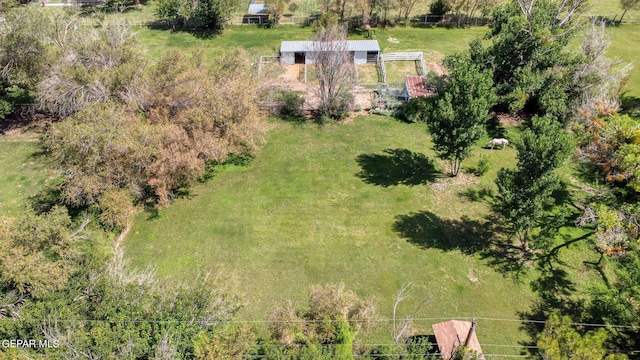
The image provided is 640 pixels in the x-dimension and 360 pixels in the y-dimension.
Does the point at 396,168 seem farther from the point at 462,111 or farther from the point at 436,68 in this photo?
the point at 436,68

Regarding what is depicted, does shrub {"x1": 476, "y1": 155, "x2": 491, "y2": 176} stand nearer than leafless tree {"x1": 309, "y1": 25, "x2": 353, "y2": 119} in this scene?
Yes

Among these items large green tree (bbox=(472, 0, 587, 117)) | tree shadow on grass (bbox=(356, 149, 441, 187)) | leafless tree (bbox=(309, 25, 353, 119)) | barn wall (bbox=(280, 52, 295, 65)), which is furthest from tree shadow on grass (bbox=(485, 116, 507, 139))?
barn wall (bbox=(280, 52, 295, 65))

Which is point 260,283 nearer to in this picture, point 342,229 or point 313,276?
point 313,276

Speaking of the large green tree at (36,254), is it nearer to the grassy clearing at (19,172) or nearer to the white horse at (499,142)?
the grassy clearing at (19,172)

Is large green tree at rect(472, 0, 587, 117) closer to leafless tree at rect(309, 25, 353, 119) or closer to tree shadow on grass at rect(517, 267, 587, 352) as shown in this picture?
leafless tree at rect(309, 25, 353, 119)

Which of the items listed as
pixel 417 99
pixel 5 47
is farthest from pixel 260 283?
pixel 5 47

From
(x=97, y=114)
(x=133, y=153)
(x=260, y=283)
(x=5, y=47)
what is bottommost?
(x=260, y=283)

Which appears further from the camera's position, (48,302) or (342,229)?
(342,229)
